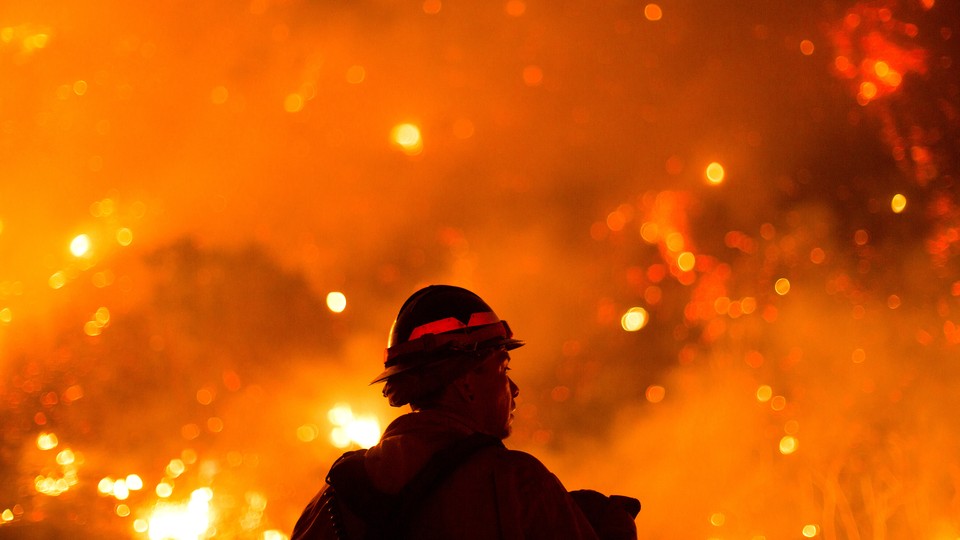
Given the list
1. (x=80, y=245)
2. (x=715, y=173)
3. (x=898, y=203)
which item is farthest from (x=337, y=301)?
(x=898, y=203)

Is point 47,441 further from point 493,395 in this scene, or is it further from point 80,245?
point 493,395

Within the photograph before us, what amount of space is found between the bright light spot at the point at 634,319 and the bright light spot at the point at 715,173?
3.62ft

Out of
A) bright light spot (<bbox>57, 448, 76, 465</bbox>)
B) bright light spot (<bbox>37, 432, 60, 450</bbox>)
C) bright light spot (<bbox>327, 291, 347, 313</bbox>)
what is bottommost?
bright light spot (<bbox>57, 448, 76, 465</bbox>)

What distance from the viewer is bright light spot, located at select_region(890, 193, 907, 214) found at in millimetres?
6465

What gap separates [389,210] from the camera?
5.86 metres

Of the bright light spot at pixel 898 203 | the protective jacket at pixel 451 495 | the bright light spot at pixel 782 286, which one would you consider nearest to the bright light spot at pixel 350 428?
the bright light spot at pixel 782 286

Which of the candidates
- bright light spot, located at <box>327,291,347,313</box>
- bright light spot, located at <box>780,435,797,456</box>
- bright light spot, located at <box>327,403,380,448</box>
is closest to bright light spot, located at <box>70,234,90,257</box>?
bright light spot, located at <box>327,291,347,313</box>

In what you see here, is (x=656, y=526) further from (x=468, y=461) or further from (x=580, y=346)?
(x=468, y=461)

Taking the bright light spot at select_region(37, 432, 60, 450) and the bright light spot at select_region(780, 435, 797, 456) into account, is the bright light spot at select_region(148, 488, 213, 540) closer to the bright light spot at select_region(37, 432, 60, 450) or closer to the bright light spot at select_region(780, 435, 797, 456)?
the bright light spot at select_region(37, 432, 60, 450)

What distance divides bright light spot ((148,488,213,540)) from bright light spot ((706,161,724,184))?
4.29m

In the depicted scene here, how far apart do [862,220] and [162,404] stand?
17.9 ft

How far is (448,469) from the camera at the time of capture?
1.66 m

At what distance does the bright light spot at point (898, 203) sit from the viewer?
646 cm

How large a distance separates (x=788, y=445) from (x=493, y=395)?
4.90 meters
